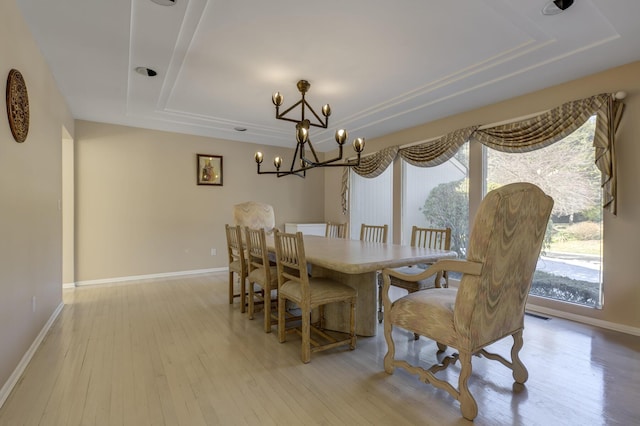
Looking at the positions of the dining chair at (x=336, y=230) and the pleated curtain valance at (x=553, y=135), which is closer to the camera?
the pleated curtain valance at (x=553, y=135)

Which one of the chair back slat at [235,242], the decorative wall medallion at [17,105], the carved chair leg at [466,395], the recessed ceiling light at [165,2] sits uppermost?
the recessed ceiling light at [165,2]

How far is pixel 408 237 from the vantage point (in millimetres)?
4922

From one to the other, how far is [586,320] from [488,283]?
231 centimetres

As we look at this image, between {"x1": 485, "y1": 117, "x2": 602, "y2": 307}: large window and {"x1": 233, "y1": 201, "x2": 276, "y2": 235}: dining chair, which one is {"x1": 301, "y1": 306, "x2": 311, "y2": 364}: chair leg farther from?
{"x1": 485, "y1": 117, "x2": 602, "y2": 307}: large window

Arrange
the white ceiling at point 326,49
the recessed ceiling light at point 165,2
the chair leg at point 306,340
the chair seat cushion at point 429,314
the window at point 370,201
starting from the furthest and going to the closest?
1. the window at point 370,201
2. the chair leg at point 306,340
3. the white ceiling at point 326,49
4. the recessed ceiling light at point 165,2
5. the chair seat cushion at point 429,314

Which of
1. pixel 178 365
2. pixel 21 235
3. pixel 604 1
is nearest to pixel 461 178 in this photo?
pixel 604 1

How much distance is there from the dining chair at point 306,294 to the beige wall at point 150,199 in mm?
3257

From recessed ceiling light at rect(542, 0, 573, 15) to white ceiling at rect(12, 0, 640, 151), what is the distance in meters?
0.05

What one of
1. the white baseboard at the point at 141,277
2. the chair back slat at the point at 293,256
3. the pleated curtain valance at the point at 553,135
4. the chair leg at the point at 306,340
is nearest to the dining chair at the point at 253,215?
the chair back slat at the point at 293,256

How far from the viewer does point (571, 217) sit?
3162 mm

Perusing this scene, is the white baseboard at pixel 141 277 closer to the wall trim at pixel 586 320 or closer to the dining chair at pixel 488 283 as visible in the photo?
the dining chair at pixel 488 283

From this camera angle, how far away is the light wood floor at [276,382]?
1.61 metres

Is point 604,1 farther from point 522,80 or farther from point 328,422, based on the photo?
point 328,422

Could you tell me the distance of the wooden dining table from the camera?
6.82 feet
